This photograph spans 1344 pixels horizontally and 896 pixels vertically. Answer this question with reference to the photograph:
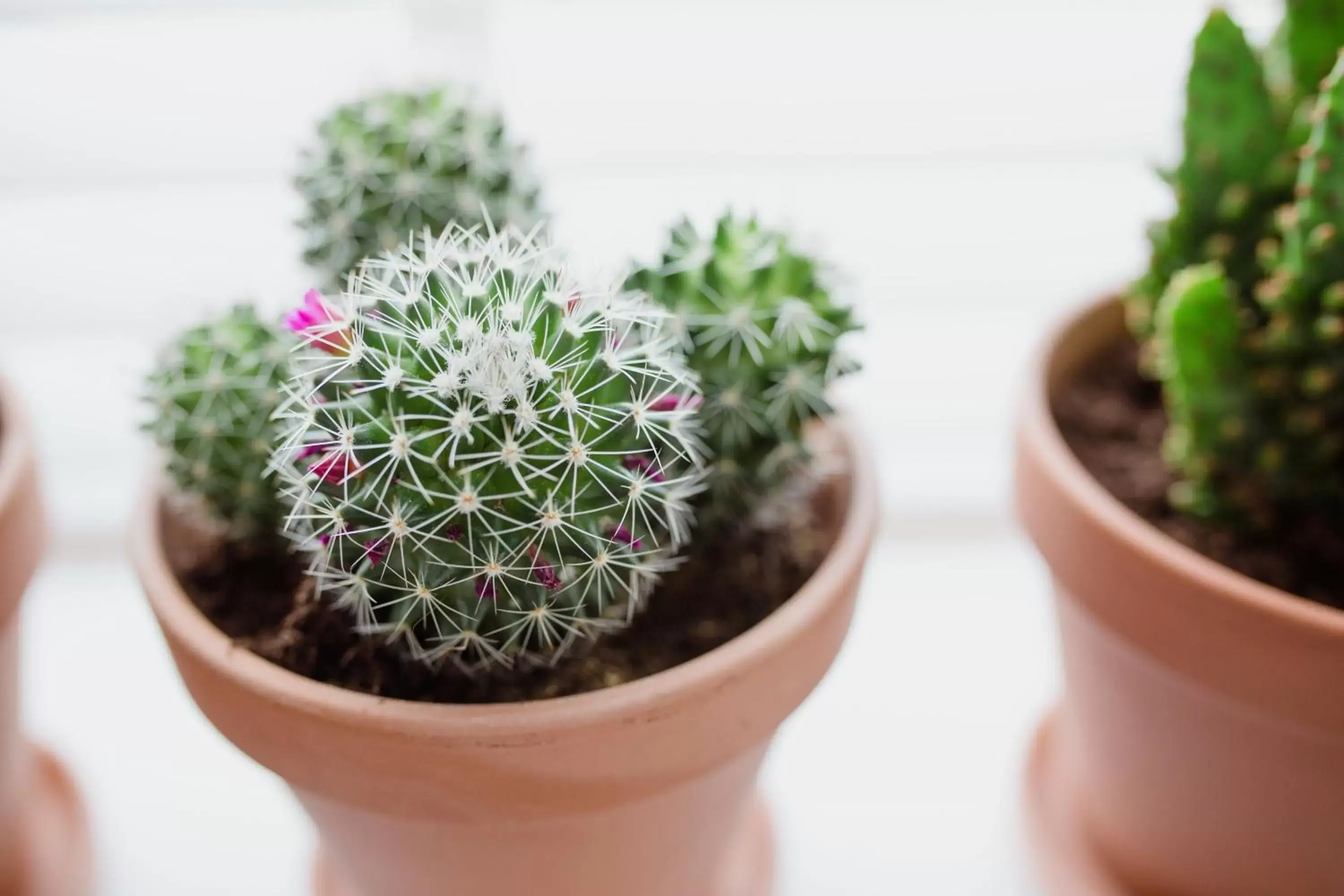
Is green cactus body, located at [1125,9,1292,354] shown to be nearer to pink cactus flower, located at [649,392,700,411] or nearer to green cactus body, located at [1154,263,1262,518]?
green cactus body, located at [1154,263,1262,518]

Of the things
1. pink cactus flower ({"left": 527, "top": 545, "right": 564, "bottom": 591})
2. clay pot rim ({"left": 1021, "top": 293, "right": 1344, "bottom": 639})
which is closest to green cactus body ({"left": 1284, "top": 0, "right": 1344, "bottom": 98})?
clay pot rim ({"left": 1021, "top": 293, "right": 1344, "bottom": 639})

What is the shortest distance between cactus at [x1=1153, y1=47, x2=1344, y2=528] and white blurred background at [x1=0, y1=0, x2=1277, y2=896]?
0.16 m

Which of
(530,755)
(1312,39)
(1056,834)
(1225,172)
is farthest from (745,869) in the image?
(1312,39)

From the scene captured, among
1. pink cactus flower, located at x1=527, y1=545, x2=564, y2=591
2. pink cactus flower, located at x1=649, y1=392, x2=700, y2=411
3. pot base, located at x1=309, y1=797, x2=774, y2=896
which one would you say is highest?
pink cactus flower, located at x1=649, y1=392, x2=700, y2=411

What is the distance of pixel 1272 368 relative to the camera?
0.77m

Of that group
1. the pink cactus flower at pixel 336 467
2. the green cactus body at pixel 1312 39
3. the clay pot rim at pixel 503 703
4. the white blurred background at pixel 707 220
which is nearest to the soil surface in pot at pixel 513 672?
the clay pot rim at pixel 503 703

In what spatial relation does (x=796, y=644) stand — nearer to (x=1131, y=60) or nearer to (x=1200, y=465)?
(x=1200, y=465)

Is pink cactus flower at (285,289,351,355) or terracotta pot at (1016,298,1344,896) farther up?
pink cactus flower at (285,289,351,355)

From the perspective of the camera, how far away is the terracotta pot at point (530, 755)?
1.99ft

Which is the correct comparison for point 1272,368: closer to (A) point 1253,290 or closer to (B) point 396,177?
(A) point 1253,290

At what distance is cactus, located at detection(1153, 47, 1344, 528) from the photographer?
695 mm

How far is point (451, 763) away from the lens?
60cm

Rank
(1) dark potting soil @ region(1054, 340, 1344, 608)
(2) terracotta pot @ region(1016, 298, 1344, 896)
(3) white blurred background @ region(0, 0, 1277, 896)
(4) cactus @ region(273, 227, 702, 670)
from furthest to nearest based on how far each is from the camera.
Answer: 1. (3) white blurred background @ region(0, 0, 1277, 896)
2. (1) dark potting soil @ region(1054, 340, 1344, 608)
3. (2) terracotta pot @ region(1016, 298, 1344, 896)
4. (4) cactus @ region(273, 227, 702, 670)

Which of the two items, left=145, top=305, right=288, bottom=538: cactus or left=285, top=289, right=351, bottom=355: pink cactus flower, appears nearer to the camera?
left=285, top=289, right=351, bottom=355: pink cactus flower
